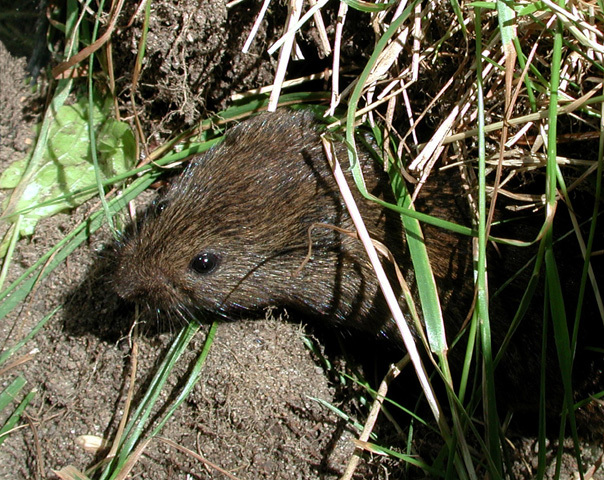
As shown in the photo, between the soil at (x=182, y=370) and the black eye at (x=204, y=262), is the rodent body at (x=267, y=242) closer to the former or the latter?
the black eye at (x=204, y=262)

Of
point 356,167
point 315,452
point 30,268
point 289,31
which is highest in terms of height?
point 289,31

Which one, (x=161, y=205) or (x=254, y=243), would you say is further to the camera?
(x=161, y=205)

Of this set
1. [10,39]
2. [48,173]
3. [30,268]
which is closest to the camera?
[30,268]

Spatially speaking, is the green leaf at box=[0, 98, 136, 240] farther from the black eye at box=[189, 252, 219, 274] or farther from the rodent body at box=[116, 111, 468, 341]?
the black eye at box=[189, 252, 219, 274]

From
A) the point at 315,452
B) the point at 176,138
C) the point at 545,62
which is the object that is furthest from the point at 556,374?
the point at 176,138

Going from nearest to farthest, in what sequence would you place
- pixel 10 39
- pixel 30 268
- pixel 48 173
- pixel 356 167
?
pixel 356 167, pixel 30 268, pixel 48 173, pixel 10 39

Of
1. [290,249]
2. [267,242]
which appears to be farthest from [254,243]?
[290,249]

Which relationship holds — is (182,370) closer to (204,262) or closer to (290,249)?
(204,262)

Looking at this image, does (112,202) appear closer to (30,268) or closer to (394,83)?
(30,268)
